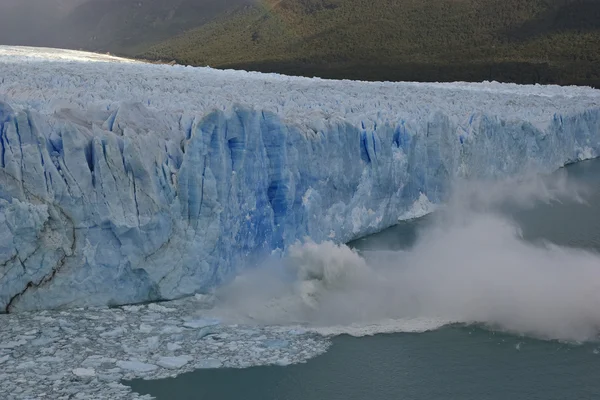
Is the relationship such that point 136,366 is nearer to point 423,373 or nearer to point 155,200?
point 155,200

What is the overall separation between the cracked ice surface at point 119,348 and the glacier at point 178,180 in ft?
1.25

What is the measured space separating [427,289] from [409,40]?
31593 mm

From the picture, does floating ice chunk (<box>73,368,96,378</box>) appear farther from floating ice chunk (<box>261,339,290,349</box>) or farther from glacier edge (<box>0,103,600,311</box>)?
floating ice chunk (<box>261,339,290,349</box>)

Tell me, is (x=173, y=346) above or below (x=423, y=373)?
above

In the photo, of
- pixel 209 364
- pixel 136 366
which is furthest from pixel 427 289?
pixel 136 366

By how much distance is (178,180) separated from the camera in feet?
22.0

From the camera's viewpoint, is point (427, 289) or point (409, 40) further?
point (409, 40)

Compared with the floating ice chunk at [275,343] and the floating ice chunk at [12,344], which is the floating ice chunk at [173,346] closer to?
the floating ice chunk at [275,343]

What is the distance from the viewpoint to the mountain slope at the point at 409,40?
30.1 m

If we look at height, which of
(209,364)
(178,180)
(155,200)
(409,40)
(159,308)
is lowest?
(209,364)

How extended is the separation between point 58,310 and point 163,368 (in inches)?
58.7

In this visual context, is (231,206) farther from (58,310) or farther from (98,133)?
(58,310)

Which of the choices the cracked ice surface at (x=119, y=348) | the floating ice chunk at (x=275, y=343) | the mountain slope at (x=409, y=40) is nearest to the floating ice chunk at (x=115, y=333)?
the cracked ice surface at (x=119, y=348)

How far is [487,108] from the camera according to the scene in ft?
43.2
